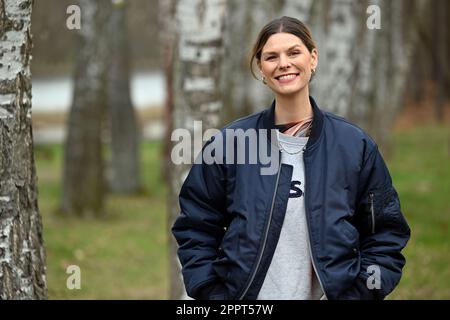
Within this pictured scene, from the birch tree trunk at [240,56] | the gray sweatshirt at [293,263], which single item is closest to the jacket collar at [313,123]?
the gray sweatshirt at [293,263]

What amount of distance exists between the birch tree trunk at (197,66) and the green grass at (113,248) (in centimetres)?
228

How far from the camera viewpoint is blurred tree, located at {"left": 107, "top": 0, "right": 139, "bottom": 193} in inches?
746

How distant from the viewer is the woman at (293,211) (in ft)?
13.0

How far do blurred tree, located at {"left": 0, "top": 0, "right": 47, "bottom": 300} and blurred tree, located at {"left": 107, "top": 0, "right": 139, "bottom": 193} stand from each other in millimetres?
13800

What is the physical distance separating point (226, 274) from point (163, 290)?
6.93m

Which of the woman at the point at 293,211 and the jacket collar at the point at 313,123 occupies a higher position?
the jacket collar at the point at 313,123

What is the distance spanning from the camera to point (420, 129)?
33719 millimetres

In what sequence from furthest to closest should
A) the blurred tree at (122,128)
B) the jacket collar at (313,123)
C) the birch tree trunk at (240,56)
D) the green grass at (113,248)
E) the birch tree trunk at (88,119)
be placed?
the blurred tree at (122,128) → the birch tree trunk at (240,56) → the birch tree trunk at (88,119) → the green grass at (113,248) → the jacket collar at (313,123)

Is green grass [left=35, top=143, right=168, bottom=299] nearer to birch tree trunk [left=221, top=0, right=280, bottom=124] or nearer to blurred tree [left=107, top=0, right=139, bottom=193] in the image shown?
blurred tree [left=107, top=0, right=139, bottom=193]

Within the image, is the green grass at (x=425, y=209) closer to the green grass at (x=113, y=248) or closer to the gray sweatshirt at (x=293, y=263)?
the green grass at (x=113, y=248)

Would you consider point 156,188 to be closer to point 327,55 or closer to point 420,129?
point 327,55

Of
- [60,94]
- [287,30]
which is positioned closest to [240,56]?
[287,30]

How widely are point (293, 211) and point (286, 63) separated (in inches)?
26.6

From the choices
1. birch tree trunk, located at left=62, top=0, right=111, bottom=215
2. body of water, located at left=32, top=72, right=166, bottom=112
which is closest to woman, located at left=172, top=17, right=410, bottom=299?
birch tree trunk, located at left=62, top=0, right=111, bottom=215
